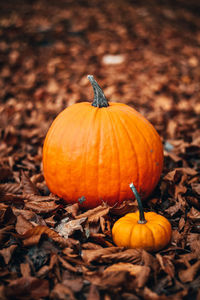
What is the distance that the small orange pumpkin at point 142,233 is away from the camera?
192cm

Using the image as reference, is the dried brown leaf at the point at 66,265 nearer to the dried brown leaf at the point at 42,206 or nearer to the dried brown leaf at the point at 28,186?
the dried brown leaf at the point at 42,206

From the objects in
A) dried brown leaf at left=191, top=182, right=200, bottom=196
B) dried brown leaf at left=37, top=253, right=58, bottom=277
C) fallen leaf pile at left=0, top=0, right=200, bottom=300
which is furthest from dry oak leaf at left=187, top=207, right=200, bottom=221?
dried brown leaf at left=37, top=253, right=58, bottom=277

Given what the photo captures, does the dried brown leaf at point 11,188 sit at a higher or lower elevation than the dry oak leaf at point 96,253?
higher

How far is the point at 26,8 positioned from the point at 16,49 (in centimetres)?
215

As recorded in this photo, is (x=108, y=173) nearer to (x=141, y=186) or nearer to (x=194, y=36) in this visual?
(x=141, y=186)

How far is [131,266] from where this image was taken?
6.10ft

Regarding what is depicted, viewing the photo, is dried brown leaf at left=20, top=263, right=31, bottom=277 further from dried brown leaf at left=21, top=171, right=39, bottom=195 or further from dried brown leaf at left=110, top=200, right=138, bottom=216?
dried brown leaf at left=21, top=171, right=39, bottom=195

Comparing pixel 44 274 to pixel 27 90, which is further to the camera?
pixel 27 90

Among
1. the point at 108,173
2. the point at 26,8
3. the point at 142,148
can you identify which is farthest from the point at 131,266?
the point at 26,8

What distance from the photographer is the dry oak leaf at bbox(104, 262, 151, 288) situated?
1.73 metres

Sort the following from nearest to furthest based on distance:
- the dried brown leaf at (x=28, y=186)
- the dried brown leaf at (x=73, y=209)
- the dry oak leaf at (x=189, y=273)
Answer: the dry oak leaf at (x=189, y=273) < the dried brown leaf at (x=73, y=209) < the dried brown leaf at (x=28, y=186)

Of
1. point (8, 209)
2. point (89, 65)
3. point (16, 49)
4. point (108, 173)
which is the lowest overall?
point (8, 209)

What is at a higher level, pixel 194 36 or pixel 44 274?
pixel 194 36

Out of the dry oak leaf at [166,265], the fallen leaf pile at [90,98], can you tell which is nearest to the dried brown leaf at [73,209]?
the fallen leaf pile at [90,98]
